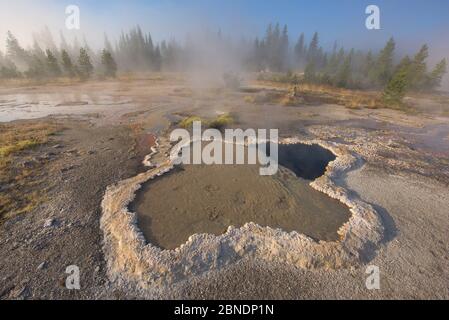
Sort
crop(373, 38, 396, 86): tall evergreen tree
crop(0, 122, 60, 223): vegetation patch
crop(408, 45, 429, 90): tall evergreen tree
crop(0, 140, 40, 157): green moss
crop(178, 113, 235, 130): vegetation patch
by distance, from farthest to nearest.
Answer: crop(373, 38, 396, 86): tall evergreen tree < crop(408, 45, 429, 90): tall evergreen tree < crop(178, 113, 235, 130): vegetation patch < crop(0, 140, 40, 157): green moss < crop(0, 122, 60, 223): vegetation patch

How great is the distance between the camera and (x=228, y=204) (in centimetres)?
975

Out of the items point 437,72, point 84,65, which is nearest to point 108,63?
point 84,65

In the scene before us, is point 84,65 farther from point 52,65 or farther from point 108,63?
point 52,65

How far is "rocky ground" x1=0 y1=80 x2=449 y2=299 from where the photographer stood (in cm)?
662

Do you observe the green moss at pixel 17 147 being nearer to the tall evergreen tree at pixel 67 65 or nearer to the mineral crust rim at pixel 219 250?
the mineral crust rim at pixel 219 250

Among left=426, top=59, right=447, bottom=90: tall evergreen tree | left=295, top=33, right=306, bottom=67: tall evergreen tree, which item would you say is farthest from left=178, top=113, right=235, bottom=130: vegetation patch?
left=295, top=33, right=306, bottom=67: tall evergreen tree

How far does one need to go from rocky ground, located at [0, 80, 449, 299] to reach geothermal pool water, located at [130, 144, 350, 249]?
1.67m

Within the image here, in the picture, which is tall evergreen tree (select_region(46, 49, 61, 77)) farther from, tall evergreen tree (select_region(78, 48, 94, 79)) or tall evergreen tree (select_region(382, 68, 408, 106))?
tall evergreen tree (select_region(382, 68, 408, 106))

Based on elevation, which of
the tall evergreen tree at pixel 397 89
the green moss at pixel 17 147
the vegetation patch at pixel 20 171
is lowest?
the vegetation patch at pixel 20 171

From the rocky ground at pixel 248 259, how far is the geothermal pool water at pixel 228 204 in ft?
5.49

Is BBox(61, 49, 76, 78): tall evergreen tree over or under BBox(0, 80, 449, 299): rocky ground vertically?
over

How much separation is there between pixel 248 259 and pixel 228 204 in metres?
2.74

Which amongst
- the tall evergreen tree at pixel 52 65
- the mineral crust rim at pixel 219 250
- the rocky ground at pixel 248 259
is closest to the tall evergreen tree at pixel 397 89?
the rocky ground at pixel 248 259

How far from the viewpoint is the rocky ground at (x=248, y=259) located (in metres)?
6.62
